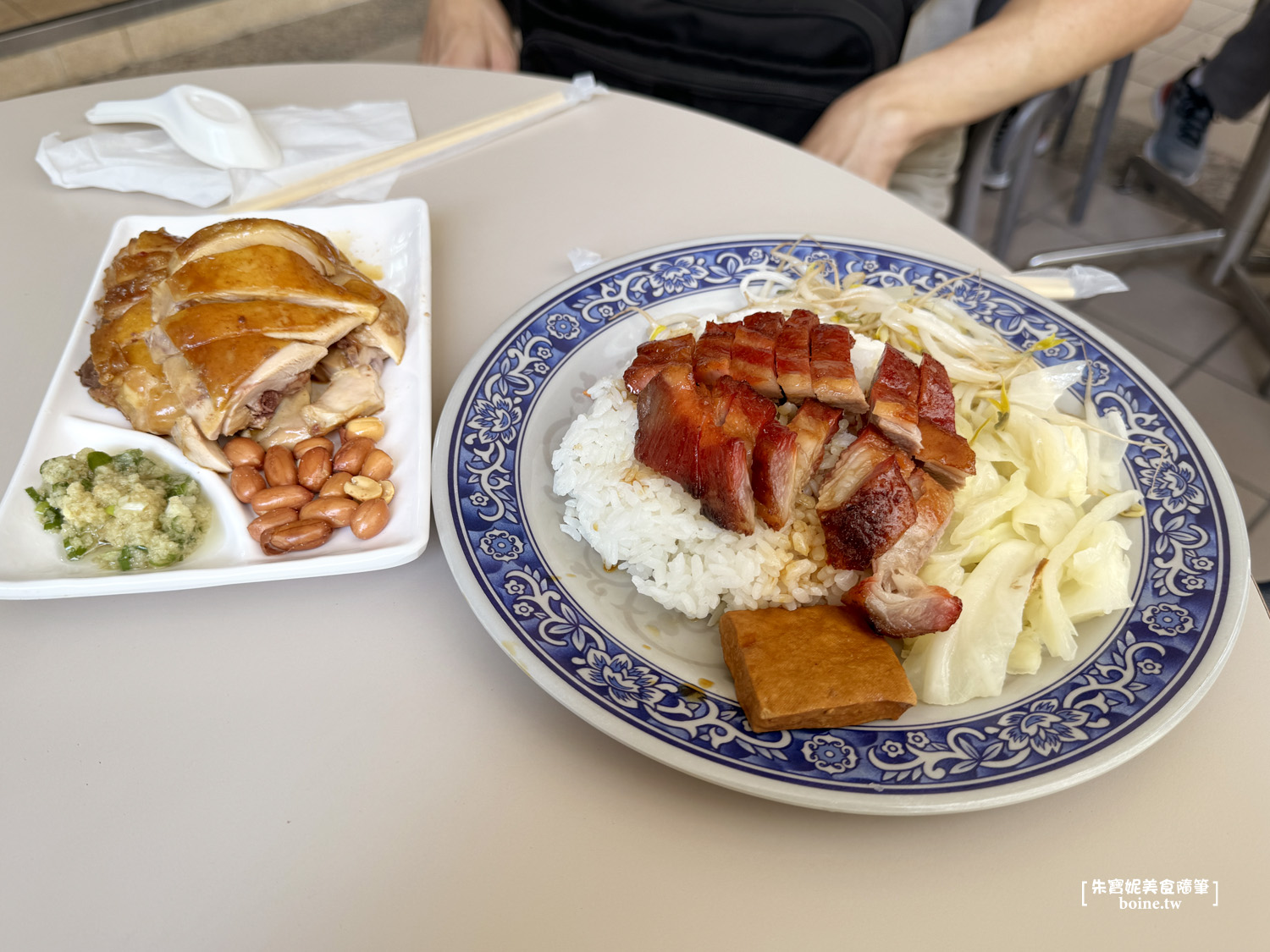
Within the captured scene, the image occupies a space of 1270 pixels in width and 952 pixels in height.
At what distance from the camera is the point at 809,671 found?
0.99 meters

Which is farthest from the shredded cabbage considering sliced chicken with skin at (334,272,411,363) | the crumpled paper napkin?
the crumpled paper napkin

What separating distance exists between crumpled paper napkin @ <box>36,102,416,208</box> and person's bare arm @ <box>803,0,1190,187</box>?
106 centimetres

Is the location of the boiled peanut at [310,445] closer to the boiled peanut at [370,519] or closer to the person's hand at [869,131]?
the boiled peanut at [370,519]

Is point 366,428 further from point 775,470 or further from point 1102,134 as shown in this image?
point 1102,134

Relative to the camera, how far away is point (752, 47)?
2.19 metres

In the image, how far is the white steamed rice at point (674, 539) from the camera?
3.85 feet

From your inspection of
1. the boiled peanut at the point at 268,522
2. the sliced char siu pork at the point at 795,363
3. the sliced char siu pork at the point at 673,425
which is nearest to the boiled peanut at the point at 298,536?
the boiled peanut at the point at 268,522

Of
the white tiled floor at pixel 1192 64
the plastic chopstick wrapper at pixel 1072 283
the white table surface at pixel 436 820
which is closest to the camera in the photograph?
the white table surface at pixel 436 820

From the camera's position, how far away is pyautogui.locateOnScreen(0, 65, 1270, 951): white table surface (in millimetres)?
883

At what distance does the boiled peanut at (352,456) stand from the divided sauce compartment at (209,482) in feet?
0.13

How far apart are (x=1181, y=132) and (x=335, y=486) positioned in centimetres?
439

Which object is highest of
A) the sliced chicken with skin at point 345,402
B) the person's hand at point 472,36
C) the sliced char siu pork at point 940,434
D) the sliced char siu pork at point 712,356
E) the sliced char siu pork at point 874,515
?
the person's hand at point 472,36

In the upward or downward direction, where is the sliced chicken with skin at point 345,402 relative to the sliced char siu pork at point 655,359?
downward

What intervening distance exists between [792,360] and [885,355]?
0.46ft
